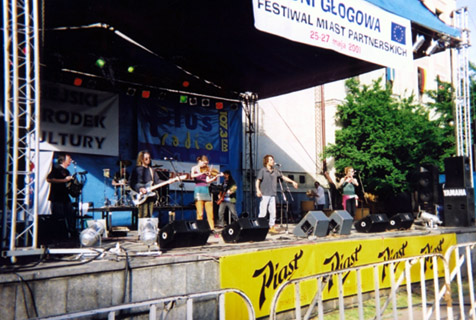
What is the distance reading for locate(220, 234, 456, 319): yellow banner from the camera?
18.2 feet

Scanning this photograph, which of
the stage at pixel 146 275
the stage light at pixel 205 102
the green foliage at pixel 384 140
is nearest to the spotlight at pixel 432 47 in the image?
the stage light at pixel 205 102

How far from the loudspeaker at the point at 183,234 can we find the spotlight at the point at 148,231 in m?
0.16

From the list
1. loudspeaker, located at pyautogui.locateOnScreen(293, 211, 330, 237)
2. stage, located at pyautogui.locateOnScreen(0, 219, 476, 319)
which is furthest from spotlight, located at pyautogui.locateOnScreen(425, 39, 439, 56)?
stage, located at pyautogui.locateOnScreen(0, 219, 476, 319)

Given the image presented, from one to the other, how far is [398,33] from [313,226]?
15.7 feet

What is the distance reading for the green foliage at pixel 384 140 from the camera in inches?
796

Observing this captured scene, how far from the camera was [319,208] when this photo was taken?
17.8 meters

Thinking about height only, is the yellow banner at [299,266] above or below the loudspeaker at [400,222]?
below

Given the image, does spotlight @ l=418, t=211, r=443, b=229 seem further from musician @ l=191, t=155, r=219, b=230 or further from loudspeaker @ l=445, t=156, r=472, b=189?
musician @ l=191, t=155, r=219, b=230

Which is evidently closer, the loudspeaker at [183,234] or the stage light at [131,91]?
the loudspeaker at [183,234]

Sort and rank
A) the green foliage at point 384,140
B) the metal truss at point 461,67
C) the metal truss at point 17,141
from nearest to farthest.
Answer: the metal truss at point 17,141
the metal truss at point 461,67
the green foliage at point 384,140

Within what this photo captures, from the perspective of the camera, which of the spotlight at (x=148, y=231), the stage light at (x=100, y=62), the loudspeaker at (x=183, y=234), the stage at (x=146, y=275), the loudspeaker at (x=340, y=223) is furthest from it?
the stage light at (x=100, y=62)

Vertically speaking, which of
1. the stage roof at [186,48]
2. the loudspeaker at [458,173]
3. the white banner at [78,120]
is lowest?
the loudspeaker at [458,173]

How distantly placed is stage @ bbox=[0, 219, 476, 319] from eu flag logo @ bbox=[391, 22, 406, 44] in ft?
16.1

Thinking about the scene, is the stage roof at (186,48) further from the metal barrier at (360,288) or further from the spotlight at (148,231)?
the metal barrier at (360,288)
